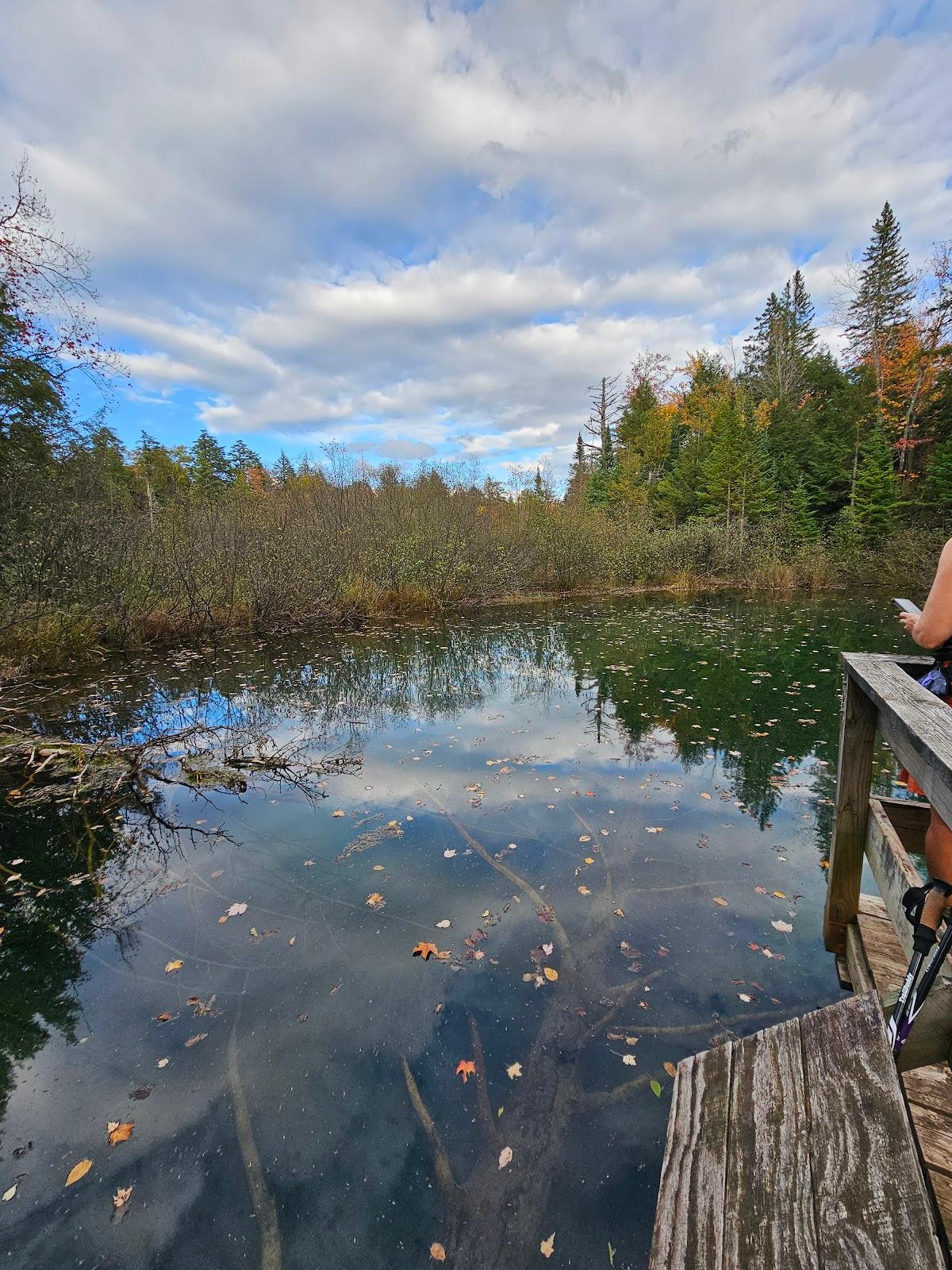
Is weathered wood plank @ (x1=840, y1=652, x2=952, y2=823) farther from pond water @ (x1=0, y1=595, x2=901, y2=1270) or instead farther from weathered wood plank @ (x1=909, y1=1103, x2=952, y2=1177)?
pond water @ (x1=0, y1=595, x2=901, y2=1270)

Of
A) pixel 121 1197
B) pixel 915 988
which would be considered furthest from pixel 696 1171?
pixel 121 1197

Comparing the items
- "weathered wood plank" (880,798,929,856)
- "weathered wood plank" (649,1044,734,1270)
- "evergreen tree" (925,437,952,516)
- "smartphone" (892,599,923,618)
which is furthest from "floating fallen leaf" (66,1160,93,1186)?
"evergreen tree" (925,437,952,516)

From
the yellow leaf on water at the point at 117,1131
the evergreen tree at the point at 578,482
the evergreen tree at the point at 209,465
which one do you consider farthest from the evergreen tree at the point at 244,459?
the yellow leaf on water at the point at 117,1131

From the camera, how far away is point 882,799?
2789mm

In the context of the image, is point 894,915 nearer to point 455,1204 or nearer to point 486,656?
point 455,1204

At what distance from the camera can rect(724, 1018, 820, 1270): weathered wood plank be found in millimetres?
1021

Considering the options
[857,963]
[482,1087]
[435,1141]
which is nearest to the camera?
[435,1141]

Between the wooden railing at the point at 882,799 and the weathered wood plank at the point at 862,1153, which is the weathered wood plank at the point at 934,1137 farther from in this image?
the weathered wood plank at the point at 862,1153

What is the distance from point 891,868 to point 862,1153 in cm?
159

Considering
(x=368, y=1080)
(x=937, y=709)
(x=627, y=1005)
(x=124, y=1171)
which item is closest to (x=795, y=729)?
(x=627, y=1005)

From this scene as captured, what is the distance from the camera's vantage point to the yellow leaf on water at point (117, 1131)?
7.47ft

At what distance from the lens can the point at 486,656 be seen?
1131 cm

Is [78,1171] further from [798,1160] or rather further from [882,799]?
[882,799]

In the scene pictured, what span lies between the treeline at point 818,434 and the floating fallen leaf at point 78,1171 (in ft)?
81.4
